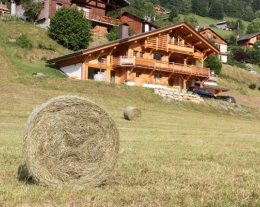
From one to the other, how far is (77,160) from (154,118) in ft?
67.3

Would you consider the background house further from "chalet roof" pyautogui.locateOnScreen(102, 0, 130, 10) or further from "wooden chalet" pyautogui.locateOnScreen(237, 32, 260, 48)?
"chalet roof" pyautogui.locateOnScreen(102, 0, 130, 10)

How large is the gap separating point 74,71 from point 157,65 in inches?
318

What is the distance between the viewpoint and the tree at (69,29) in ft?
174

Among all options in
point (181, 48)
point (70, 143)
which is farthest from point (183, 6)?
point (70, 143)

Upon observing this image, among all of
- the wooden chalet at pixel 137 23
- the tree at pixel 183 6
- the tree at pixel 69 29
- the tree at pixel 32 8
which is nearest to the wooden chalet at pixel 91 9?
the tree at pixel 32 8

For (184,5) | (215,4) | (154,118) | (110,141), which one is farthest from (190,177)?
(215,4)

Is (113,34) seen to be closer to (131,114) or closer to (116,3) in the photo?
(116,3)

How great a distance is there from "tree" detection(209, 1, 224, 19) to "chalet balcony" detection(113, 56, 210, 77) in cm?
13046

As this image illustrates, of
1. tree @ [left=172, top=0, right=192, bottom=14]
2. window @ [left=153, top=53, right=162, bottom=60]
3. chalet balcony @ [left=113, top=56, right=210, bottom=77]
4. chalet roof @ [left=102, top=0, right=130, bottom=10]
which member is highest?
tree @ [left=172, top=0, right=192, bottom=14]

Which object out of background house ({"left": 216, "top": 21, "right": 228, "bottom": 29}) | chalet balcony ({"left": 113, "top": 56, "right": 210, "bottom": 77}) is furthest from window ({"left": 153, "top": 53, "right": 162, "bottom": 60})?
background house ({"left": 216, "top": 21, "right": 228, "bottom": 29})

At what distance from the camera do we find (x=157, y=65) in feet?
153

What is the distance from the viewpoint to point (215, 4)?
17738 cm

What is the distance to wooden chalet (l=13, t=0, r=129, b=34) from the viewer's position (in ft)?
199

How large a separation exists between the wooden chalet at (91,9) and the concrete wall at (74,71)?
50.7 feet
